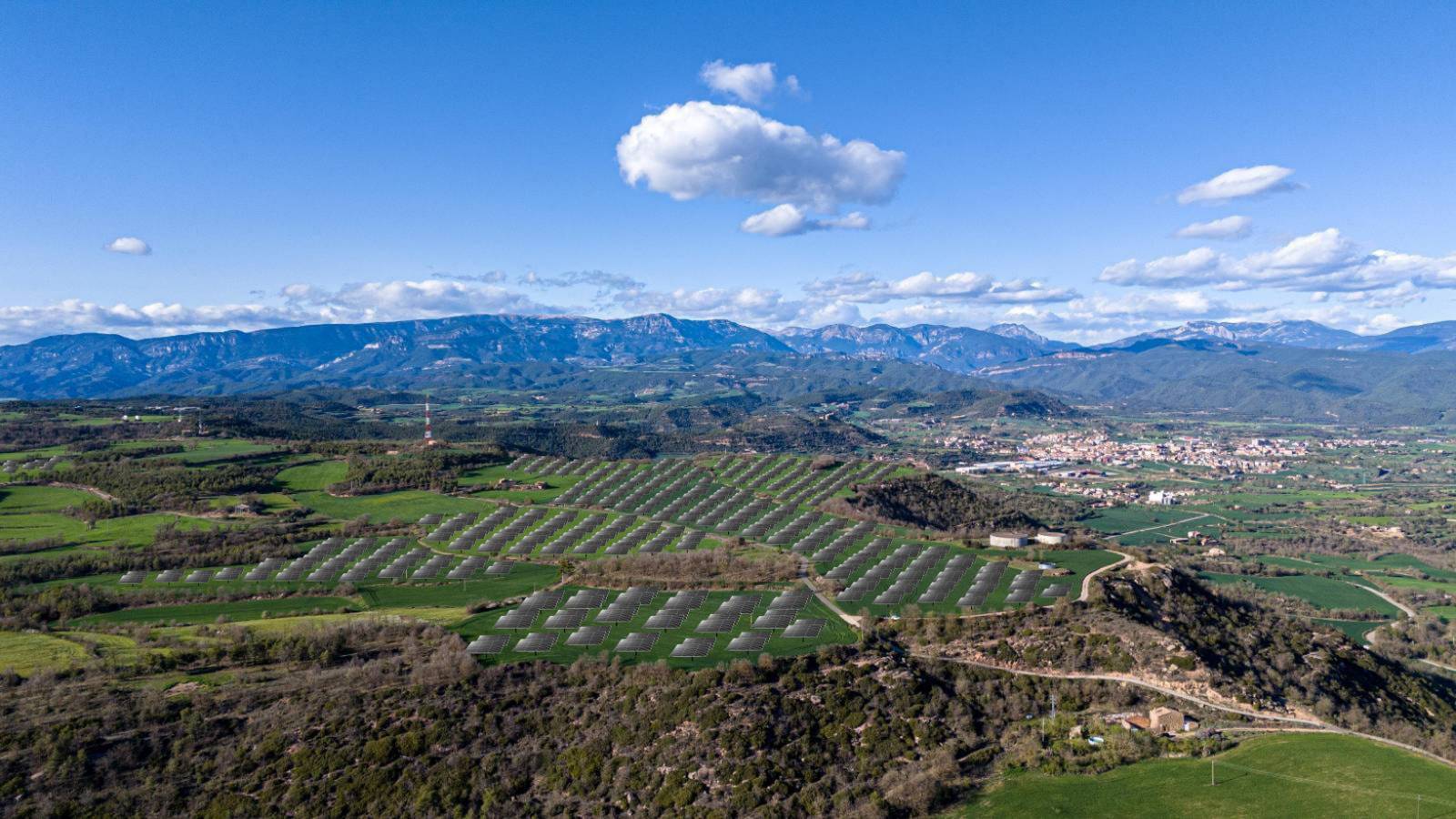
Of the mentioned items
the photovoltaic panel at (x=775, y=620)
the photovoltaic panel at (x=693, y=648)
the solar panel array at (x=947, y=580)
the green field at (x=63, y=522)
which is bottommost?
the photovoltaic panel at (x=693, y=648)

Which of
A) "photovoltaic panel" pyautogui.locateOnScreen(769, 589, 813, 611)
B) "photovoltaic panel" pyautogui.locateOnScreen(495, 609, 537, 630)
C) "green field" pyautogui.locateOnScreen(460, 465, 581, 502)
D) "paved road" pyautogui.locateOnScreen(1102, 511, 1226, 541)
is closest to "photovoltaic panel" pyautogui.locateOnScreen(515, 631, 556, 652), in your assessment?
"photovoltaic panel" pyautogui.locateOnScreen(495, 609, 537, 630)

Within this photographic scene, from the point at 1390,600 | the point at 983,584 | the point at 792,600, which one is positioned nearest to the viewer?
the point at 792,600

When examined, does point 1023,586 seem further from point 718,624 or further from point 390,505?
point 390,505

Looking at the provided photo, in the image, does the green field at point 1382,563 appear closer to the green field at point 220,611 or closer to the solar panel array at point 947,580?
the solar panel array at point 947,580

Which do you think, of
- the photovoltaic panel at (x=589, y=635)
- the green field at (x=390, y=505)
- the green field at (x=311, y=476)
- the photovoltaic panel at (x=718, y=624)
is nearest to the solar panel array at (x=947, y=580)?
the photovoltaic panel at (x=718, y=624)

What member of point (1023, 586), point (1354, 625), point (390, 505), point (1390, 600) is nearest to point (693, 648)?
point (1023, 586)

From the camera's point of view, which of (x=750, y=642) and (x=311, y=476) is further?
(x=311, y=476)

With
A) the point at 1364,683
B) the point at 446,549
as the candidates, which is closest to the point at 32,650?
the point at 446,549

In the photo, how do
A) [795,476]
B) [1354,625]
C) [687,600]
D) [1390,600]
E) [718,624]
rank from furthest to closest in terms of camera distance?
1. [795,476]
2. [1390,600]
3. [1354,625]
4. [687,600]
5. [718,624]
